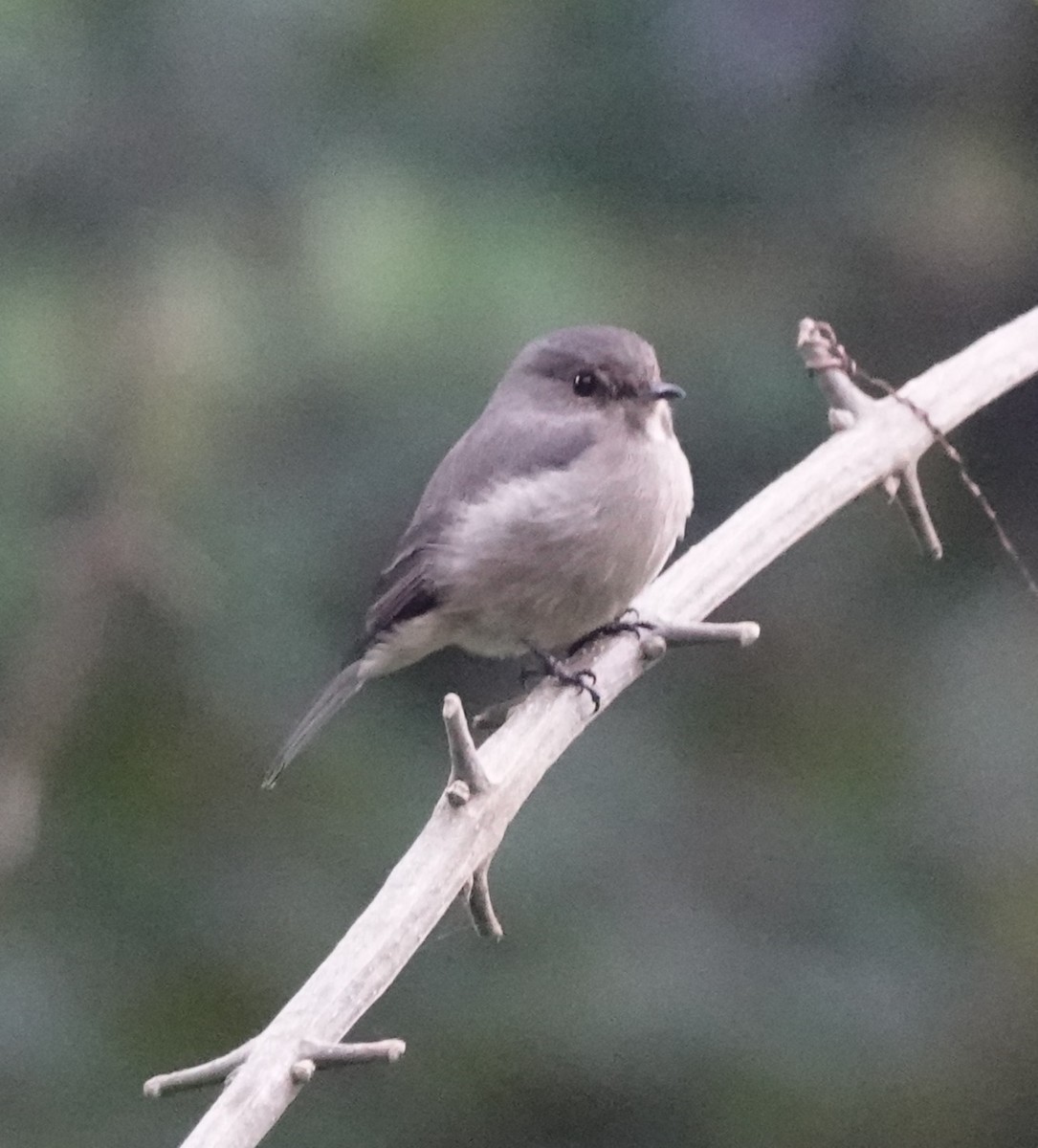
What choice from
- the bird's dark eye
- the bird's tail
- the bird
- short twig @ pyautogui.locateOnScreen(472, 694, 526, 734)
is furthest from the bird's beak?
short twig @ pyautogui.locateOnScreen(472, 694, 526, 734)

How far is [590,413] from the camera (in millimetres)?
3758

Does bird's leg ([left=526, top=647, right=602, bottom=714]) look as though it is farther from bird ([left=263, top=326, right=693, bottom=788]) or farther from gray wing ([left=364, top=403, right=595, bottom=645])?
gray wing ([left=364, top=403, right=595, bottom=645])

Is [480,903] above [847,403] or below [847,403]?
below

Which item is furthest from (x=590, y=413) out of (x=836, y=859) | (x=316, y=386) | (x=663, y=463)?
(x=836, y=859)

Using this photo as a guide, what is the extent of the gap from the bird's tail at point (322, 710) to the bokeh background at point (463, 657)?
0.33 meters

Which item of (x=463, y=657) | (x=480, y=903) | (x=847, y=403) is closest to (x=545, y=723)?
(x=480, y=903)

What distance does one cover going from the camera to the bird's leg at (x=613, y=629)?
3.28 metres

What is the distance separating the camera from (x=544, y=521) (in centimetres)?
363

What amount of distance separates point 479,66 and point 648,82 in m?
0.40

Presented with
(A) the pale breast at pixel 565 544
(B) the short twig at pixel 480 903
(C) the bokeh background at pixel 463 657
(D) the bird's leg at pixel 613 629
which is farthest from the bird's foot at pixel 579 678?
(C) the bokeh background at pixel 463 657

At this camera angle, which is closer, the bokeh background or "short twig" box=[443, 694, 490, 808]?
"short twig" box=[443, 694, 490, 808]

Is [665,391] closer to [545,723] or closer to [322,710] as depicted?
[322,710]

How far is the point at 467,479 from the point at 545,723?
3.54 feet

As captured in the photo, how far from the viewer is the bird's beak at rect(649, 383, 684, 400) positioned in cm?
→ 362
